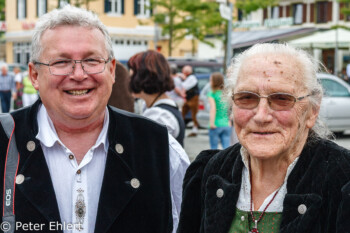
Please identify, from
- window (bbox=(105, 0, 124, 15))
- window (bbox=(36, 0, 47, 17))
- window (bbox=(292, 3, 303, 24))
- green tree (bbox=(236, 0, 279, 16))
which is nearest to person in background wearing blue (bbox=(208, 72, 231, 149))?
green tree (bbox=(236, 0, 279, 16))

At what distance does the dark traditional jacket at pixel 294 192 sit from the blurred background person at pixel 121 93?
2.22 metres

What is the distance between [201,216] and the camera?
2.82 metres

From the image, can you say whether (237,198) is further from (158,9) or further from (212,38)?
(212,38)

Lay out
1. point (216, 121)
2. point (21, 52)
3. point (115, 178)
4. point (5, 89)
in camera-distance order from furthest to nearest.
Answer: point (21, 52) < point (5, 89) < point (216, 121) < point (115, 178)

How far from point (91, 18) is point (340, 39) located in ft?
81.1

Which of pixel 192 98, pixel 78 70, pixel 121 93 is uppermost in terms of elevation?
pixel 78 70

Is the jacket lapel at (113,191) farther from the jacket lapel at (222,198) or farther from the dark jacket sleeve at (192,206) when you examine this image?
the jacket lapel at (222,198)

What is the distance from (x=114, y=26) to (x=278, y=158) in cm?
4420

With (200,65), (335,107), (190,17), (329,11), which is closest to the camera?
(335,107)

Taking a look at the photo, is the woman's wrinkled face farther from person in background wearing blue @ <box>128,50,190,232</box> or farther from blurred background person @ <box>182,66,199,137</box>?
blurred background person @ <box>182,66,199,137</box>

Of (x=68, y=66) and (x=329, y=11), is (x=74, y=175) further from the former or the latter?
(x=329, y=11)

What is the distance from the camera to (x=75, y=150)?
9.57 feet

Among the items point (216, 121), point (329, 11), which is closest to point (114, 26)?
point (329, 11)

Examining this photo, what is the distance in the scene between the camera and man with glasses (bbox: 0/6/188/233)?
2809 millimetres
